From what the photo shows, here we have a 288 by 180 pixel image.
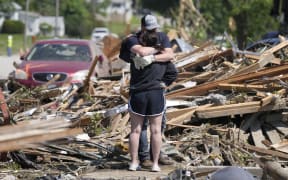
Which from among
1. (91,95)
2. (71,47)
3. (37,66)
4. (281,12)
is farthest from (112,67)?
(91,95)

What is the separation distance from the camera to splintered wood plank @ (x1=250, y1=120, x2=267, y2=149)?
882 centimetres

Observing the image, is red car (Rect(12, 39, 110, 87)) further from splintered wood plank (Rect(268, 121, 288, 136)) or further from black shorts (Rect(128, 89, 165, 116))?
black shorts (Rect(128, 89, 165, 116))

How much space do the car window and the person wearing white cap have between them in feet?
27.9

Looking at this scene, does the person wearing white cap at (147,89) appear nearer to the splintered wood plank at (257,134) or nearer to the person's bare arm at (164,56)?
the person's bare arm at (164,56)

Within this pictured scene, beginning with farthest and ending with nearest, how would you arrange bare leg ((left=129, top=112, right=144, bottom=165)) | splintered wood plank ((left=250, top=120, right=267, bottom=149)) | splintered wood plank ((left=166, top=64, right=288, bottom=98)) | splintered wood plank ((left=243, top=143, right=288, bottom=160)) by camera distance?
splintered wood plank ((left=166, top=64, right=288, bottom=98)) < splintered wood plank ((left=250, top=120, right=267, bottom=149)) < splintered wood plank ((left=243, top=143, right=288, bottom=160)) < bare leg ((left=129, top=112, right=144, bottom=165))

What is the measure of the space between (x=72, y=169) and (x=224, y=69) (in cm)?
431

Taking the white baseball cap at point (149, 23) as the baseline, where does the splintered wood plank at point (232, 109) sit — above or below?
below

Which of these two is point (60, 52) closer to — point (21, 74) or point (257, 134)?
point (21, 74)

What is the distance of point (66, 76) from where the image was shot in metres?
15.1

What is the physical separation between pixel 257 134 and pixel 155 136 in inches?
72.0

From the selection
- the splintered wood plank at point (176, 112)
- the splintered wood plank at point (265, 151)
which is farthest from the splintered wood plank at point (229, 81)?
the splintered wood plank at point (265, 151)

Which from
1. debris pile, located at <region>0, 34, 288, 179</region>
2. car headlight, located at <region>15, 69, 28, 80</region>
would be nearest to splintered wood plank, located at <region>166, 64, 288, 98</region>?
debris pile, located at <region>0, 34, 288, 179</region>

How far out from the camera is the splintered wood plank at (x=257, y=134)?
882 cm

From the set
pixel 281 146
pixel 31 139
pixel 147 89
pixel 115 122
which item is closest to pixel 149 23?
pixel 147 89
